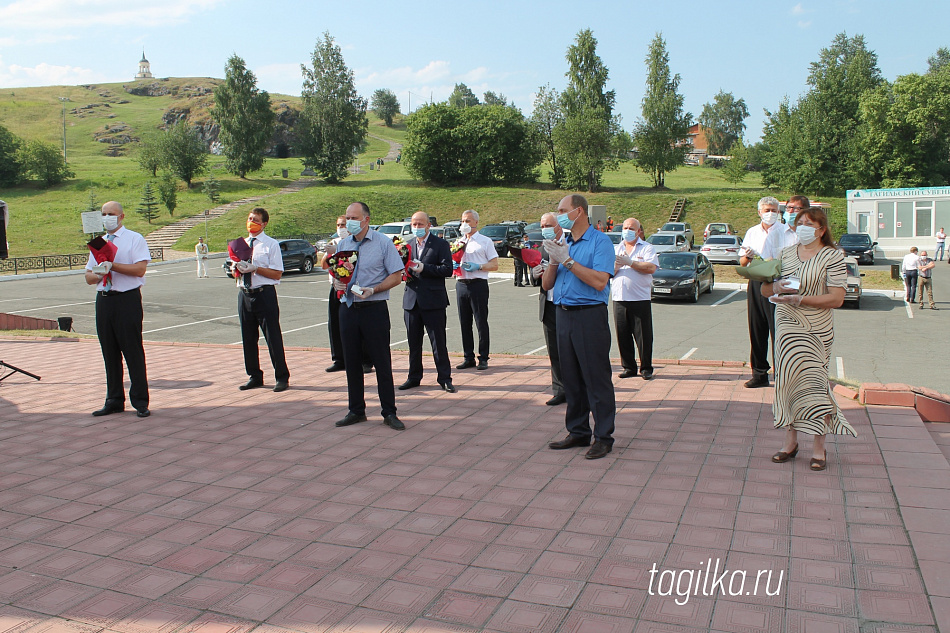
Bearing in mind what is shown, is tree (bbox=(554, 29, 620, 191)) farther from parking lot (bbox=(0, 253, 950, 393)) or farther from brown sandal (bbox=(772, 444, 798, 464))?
brown sandal (bbox=(772, 444, 798, 464))

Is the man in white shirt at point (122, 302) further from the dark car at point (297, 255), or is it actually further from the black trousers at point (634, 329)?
the dark car at point (297, 255)

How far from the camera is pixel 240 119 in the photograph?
221 ft

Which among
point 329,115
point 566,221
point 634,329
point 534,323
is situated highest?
point 329,115

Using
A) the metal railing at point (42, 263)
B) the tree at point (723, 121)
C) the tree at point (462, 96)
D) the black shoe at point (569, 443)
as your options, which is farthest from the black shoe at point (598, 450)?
the tree at point (462, 96)

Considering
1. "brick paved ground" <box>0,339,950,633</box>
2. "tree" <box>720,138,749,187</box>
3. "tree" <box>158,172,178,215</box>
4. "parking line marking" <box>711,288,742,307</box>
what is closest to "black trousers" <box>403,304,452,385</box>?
"brick paved ground" <box>0,339,950,633</box>

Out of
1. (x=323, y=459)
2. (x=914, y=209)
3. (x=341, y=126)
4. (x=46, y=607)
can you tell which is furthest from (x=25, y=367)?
(x=341, y=126)

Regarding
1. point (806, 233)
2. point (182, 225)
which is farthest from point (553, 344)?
point (182, 225)

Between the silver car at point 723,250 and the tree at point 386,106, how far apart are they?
4575 inches

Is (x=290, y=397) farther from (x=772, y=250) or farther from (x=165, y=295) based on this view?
(x=165, y=295)

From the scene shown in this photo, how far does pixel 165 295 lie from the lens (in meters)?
23.5

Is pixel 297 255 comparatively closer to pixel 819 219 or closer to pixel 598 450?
pixel 598 450

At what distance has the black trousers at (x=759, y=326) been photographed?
302 inches

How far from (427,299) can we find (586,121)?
57.1 m

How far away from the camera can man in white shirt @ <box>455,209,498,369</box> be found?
30.3 feet
